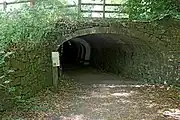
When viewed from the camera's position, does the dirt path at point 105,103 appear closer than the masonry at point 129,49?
Yes

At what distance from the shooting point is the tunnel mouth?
1290 cm

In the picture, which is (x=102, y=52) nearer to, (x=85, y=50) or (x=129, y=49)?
(x=85, y=50)

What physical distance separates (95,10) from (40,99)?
5611 mm

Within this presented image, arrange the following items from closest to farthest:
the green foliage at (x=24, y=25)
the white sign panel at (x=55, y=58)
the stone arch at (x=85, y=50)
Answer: the green foliage at (x=24, y=25)
the white sign panel at (x=55, y=58)
the stone arch at (x=85, y=50)

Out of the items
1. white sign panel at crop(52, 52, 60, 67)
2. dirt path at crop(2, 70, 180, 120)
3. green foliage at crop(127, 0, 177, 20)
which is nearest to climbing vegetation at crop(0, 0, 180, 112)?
green foliage at crop(127, 0, 177, 20)

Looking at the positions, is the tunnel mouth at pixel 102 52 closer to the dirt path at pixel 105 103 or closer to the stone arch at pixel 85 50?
the stone arch at pixel 85 50

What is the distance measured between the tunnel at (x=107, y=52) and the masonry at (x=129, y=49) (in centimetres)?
6

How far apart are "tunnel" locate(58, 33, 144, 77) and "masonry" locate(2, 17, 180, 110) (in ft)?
0.19

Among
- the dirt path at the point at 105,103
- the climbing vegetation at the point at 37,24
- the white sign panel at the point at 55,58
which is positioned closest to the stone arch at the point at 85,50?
the climbing vegetation at the point at 37,24

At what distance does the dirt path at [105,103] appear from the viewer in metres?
6.29

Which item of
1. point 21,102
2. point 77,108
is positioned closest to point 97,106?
point 77,108

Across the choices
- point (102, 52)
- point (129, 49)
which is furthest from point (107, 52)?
point (129, 49)

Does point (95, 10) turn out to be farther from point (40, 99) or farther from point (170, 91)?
point (40, 99)

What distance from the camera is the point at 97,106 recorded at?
727 cm
